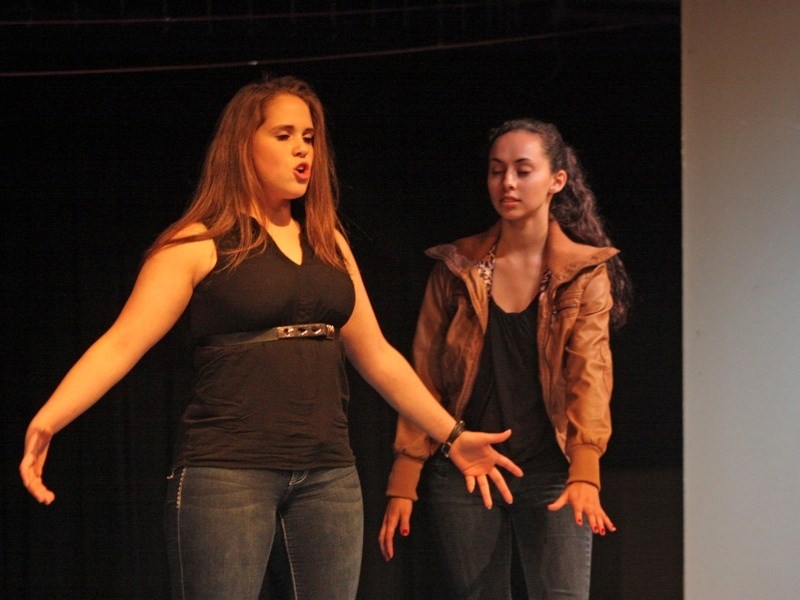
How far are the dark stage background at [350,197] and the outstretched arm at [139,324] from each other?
65 centimetres

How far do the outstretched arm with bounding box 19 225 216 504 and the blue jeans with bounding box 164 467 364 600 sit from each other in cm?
24

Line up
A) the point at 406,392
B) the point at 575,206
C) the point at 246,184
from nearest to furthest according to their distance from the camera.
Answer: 1. the point at 246,184
2. the point at 406,392
3. the point at 575,206

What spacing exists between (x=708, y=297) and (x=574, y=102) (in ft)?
2.10

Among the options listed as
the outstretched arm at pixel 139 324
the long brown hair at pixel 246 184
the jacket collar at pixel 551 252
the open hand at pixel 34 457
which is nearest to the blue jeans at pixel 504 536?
the jacket collar at pixel 551 252

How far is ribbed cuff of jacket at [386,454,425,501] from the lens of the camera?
2.91m

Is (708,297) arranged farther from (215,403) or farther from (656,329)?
(215,403)

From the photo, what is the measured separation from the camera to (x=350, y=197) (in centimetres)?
300

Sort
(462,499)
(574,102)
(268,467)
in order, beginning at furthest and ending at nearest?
(574,102), (462,499), (268,467)

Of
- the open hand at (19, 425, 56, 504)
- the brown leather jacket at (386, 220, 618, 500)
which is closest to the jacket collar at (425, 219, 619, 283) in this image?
the brown leather jacket at (386, 220, 618, 500)

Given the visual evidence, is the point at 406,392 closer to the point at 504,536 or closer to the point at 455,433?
the point at 455,433

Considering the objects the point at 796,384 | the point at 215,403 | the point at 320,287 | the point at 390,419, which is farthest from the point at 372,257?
the point at 796,384

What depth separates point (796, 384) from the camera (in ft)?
10.1

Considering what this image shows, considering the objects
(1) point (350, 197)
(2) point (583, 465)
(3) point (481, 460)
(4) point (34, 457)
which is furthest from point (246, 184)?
(2) point (583, 465)

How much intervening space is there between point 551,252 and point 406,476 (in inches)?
27.2
